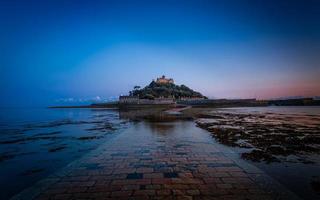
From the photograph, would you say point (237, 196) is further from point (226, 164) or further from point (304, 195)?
point (226, 164)

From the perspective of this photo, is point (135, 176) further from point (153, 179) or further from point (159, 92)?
point (159, 92)

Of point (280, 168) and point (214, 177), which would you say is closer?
point (214, 177)

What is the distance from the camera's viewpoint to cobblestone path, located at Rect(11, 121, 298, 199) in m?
4.56

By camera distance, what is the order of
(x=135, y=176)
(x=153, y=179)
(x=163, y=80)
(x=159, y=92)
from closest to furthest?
(x=153, y=179) → (x=135, y=176) → (x=159, y=92) → (x=163, y=80)

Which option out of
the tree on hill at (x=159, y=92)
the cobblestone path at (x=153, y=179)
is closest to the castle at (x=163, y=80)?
the tree on hill at (x=159, y=92)

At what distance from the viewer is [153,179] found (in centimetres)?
549

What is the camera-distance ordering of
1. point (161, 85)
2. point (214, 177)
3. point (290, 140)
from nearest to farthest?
point (214, 177) < point (290, 140) < point (161, 85)

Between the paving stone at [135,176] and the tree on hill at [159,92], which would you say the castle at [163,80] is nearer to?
the tree on hill at [159,92]

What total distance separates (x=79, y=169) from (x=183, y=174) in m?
3.42

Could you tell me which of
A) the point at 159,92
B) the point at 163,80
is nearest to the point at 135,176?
the point at 159,92

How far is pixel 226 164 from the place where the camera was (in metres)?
6.84

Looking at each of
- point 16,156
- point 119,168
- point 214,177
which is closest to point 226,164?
point 214,177

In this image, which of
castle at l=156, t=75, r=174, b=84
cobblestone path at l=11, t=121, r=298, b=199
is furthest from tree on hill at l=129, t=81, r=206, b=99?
cobblestone path at l=11, t=121, r=298, b=199

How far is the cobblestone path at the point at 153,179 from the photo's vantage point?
4.56 meters
